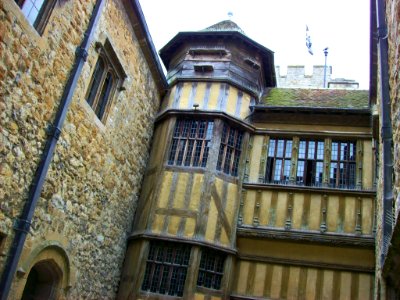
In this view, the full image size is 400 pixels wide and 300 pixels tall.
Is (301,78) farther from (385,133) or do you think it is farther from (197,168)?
(385,133)

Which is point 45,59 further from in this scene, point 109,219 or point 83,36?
point 109,219

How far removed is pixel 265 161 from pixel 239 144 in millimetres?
819

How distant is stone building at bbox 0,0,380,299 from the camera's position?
6352mm

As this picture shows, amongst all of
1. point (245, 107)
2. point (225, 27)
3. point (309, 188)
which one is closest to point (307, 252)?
point (309, 188)

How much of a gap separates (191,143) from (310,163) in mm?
3076

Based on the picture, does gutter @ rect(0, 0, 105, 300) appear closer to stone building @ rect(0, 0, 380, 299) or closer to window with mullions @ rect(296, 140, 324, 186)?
stone building @ rect(0, 0, 380, 299)

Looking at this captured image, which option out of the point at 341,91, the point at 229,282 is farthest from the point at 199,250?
the point at 341,91

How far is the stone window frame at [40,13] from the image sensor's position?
6059mm

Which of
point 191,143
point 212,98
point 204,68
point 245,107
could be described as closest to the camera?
point 191,143

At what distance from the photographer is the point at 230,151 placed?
11.0m

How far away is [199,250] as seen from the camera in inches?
377

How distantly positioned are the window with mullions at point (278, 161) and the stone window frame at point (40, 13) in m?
6.52

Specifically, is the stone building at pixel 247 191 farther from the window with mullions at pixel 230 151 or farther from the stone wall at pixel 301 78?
the stone wall at pixel 301 78

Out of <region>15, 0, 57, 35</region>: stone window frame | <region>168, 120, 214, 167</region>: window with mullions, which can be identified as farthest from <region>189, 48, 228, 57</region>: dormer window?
<region>15, 0, 57, 35</region>: stone window frame
